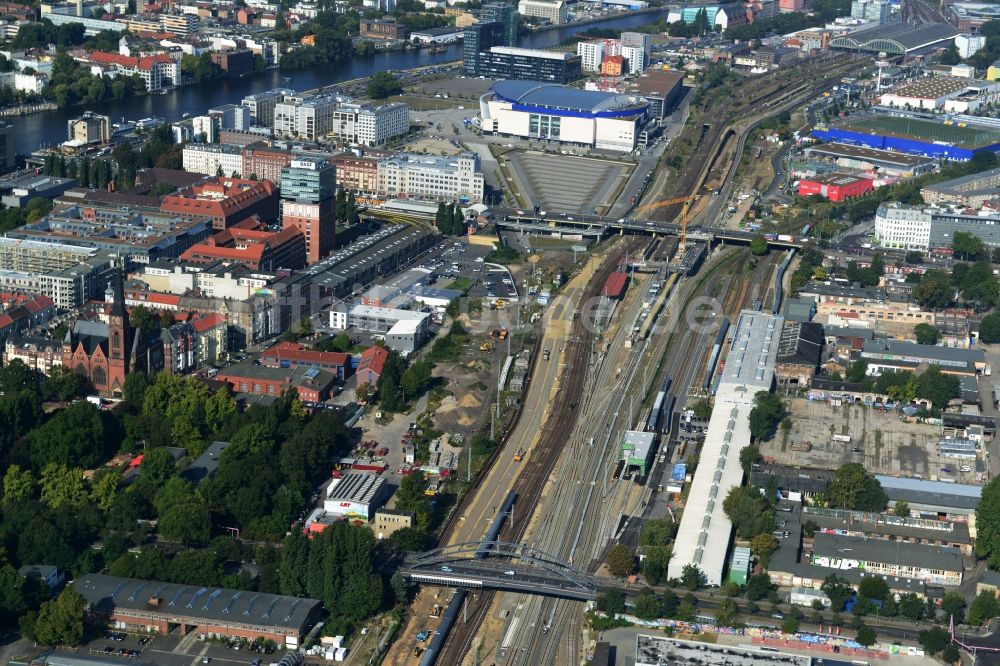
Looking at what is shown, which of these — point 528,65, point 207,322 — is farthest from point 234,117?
point 207,322

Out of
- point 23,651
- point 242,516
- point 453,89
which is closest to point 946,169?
point 453,89

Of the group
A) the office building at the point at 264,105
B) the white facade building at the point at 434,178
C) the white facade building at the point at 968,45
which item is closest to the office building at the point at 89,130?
the office building at the point at 264,105

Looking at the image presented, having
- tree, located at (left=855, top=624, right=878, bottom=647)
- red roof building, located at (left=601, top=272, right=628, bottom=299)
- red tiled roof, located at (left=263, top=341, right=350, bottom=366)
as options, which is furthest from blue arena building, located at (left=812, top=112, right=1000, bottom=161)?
tree, located at (left=855, top=624, right=878, bottom=647)

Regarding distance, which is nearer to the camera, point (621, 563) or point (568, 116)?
point (621, 563)

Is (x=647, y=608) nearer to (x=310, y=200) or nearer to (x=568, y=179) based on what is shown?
(x=310, y=200)

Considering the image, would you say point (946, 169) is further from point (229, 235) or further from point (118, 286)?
point (118, 286)

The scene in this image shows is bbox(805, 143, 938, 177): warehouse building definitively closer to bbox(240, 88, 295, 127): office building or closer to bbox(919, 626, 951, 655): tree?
bbox(240, 88, 295, 127): office building
